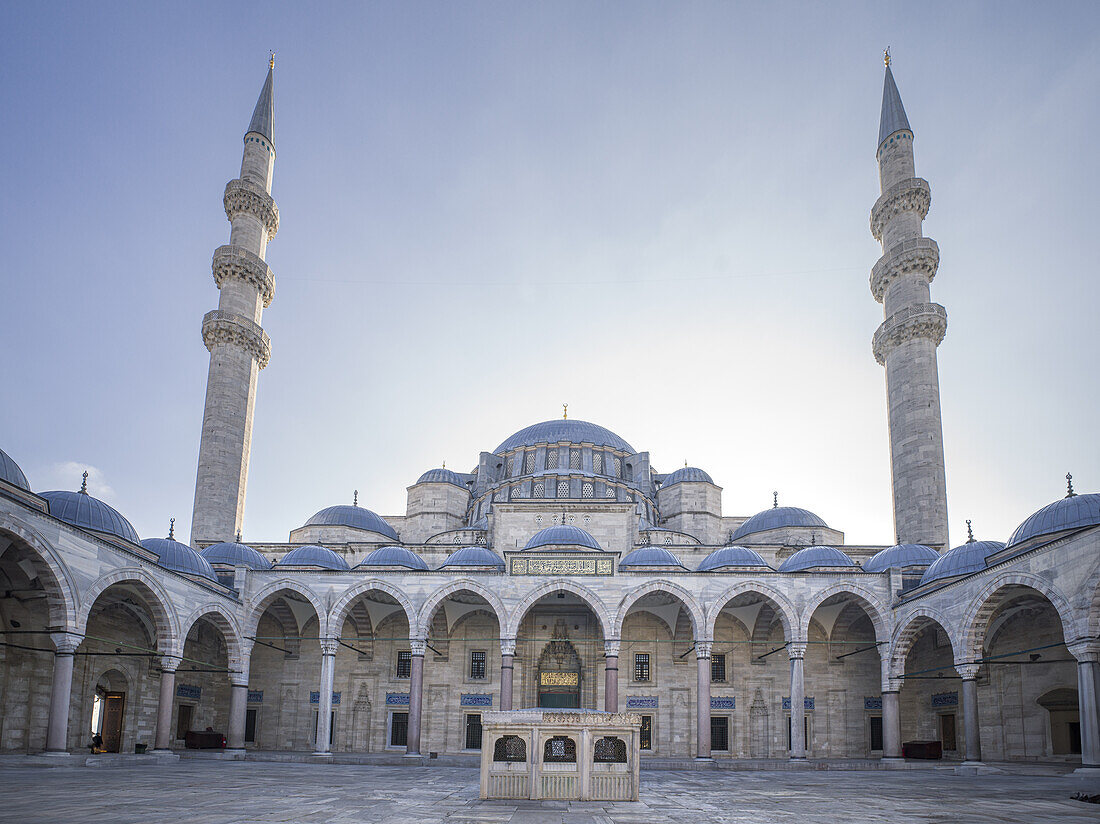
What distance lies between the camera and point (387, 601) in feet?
75.7

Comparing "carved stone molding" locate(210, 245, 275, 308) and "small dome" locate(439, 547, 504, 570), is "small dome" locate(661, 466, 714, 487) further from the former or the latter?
"carved stone molding" locate(210, 245, 275, 308)

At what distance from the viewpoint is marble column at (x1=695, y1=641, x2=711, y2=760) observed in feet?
62.5

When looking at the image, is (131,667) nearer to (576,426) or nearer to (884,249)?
(576,426)

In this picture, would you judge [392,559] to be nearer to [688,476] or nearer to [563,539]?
[563,539]

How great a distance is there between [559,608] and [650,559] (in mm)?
3540

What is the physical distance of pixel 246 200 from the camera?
90.1ft

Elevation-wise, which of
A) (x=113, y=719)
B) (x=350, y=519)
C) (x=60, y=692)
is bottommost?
(x=113, y=719)

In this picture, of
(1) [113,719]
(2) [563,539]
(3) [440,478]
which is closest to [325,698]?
(1) [113,719]

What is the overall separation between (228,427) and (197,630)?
616 centimetres

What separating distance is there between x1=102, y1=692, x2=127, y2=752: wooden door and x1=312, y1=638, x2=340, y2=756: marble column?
428 centimetres

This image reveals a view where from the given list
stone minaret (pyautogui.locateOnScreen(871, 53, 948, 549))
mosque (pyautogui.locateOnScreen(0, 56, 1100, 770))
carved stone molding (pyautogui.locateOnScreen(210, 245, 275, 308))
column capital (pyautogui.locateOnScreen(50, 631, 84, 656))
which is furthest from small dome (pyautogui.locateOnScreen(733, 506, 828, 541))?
column capital (pyautogui.locateOnScreen(50, 631, 84, 656))

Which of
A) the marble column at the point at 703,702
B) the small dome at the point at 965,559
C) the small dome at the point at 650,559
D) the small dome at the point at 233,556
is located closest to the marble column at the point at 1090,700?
the small dome at the point at 965,559

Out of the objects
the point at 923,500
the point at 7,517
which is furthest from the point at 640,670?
the point at 7,517

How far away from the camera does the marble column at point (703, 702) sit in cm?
1905
